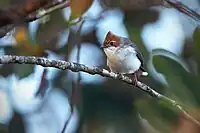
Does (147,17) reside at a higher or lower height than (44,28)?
higher

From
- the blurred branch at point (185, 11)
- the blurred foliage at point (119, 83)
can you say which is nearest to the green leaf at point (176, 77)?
the blurred foliage at point (119, 83)

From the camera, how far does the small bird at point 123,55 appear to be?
1479mm

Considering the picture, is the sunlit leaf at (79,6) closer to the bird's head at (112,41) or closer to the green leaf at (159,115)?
the green leaf at (159,115)

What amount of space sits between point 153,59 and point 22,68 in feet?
1.88

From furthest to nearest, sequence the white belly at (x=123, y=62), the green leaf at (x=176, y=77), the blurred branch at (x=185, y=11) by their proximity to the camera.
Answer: the white belly at (x=123, y=62), the green leaf at (x=176, y=77), the blurred branch at (x=185, y=11)

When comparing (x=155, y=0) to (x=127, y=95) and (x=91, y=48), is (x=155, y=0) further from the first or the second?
(x=127, y=95)

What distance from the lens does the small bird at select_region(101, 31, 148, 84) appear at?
148 centimetres

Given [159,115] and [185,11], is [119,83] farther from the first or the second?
[185,11]

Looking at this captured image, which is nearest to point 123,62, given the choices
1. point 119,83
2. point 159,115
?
point 159,115

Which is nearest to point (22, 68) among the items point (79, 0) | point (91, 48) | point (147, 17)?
point (91, 48)

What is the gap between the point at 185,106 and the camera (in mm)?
893

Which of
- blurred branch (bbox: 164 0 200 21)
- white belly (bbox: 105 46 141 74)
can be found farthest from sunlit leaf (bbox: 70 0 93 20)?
white belly (bbox: 105 46 141 74)

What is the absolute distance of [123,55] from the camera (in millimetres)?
1554

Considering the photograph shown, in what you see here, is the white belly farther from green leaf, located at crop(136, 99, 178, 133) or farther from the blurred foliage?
green leaf, located at crop(136, 99, 178, 133)
